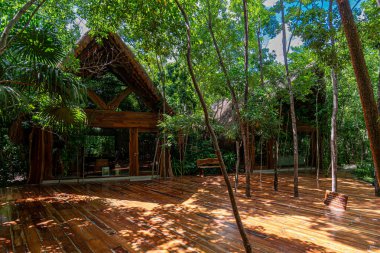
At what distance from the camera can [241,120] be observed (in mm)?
5023

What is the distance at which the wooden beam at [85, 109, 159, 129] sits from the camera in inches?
291

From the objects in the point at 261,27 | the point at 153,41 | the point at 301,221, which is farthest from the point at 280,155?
the point at 153,41

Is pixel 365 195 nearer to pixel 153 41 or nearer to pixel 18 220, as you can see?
pixel 153 41

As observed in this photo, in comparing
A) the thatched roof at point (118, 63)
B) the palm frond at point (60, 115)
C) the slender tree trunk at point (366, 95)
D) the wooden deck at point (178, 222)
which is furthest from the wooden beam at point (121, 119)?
the slender tree trunk at point (366, 95)

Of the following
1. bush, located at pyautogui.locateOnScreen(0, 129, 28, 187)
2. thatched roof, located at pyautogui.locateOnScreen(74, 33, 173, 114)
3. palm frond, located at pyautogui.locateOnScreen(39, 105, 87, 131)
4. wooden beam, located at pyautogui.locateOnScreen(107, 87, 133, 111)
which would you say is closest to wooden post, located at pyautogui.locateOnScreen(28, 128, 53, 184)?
bush, located at pyautogui.locateOnScreen(0, 129, 28, 187)

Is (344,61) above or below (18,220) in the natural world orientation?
above

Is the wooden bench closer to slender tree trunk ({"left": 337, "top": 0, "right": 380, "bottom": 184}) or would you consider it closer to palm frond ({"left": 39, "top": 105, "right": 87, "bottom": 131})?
palm frond ({"left": 39, "top": 105, "right": 87, "bottom": 131})

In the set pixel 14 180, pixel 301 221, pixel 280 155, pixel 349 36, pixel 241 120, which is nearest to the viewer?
pixel 349 36

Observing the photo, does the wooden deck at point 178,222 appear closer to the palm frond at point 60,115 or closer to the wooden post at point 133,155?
the palm frond at point 60,115

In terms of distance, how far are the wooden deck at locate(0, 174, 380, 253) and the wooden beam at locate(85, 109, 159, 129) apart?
2331 millimetres

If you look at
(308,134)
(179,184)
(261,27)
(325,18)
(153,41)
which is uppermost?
(261,27)

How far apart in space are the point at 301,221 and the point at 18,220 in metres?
4.51

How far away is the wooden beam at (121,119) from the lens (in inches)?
291

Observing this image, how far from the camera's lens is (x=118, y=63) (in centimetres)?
774
